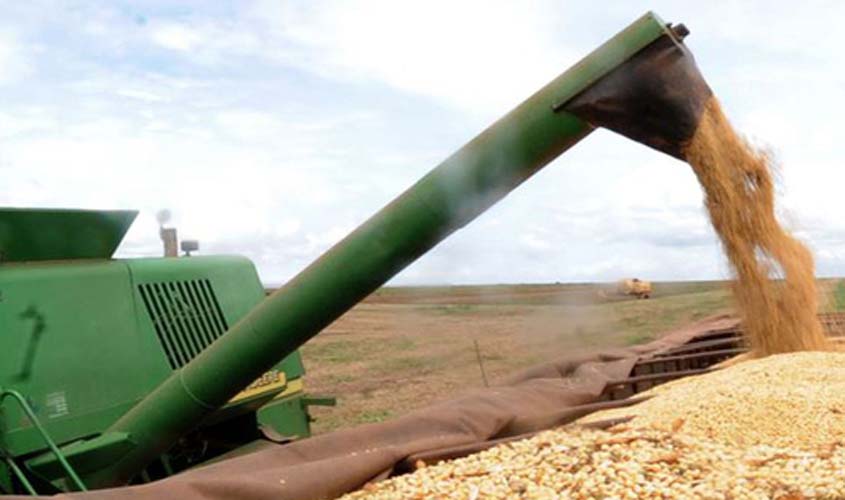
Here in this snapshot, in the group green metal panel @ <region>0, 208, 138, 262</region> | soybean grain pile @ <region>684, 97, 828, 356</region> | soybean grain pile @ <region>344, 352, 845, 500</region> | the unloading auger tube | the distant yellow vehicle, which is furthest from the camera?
the distant yellow vehicle

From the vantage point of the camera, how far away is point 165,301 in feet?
16.5

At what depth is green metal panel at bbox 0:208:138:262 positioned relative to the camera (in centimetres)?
443

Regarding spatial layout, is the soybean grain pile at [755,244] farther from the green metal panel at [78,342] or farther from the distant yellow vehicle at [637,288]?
the distant yellow vehicle at [637,288]

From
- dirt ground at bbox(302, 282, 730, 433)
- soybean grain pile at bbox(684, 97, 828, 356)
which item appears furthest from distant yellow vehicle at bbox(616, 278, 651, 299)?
soybean grain pile at bbox(684, 97, 828, 356)

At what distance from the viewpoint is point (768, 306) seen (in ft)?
18.6

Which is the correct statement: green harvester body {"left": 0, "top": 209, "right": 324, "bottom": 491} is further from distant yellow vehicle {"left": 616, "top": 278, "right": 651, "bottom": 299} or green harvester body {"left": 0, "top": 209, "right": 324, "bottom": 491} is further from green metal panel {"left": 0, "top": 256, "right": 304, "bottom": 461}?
distant yellow vehicle {"left": 616, "top": 278, "right": 651, "bottom": 299}

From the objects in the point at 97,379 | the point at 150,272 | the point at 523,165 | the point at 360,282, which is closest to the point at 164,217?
the point at 150,272

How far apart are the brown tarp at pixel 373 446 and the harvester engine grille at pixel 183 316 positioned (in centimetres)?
Result: 96

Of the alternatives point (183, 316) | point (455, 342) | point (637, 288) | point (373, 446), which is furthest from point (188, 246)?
point (637, 288)

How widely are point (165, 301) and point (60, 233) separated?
638mm

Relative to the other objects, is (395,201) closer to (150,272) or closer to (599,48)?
(599,48)

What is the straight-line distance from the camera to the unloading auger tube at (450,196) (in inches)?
160

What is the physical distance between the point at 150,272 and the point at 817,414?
10.6 ft

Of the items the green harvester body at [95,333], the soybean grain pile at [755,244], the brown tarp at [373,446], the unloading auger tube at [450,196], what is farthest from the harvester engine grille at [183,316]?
the soybean grain pile at [755,244]
